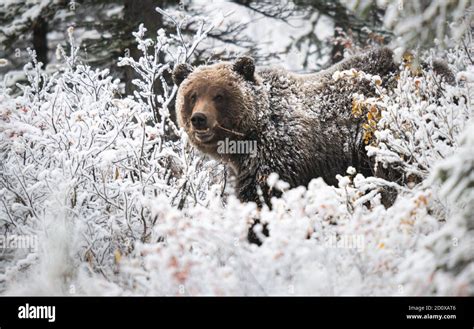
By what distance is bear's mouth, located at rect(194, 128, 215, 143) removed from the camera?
560 cm

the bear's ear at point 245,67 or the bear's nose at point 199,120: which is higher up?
the bear's ear at point 245,67

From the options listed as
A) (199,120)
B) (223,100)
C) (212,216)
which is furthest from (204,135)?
(212,216)

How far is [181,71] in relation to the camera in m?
6.03

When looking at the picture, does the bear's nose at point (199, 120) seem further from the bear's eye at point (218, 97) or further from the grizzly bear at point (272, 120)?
the bear's eye at point (218, 97)

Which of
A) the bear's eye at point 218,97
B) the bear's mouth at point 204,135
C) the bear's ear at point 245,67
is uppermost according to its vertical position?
the bear's ear at point 245,67

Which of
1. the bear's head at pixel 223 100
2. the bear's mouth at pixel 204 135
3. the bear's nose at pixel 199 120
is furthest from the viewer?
the bear's head at pixel 223 100

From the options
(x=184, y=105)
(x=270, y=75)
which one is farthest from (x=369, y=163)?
(x=184, y=105)

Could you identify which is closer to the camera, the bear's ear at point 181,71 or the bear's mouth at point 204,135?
the bear's mouth at point 204,135

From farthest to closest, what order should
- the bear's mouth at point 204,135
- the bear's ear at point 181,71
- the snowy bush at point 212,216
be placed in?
the bear's ear at point 181,71 → the bear's mouth at point 204,135 → the snowy bush at point 212,216

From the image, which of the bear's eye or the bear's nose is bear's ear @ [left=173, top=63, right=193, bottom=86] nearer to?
the bear's eye

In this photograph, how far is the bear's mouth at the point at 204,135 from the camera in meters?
5.60


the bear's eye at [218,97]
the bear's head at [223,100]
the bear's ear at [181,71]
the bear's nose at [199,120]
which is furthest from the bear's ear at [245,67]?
the bear's nose at [199,120]

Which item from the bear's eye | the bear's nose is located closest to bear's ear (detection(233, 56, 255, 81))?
the bear's eye

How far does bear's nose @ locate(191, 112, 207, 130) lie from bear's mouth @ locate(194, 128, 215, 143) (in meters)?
0.05
